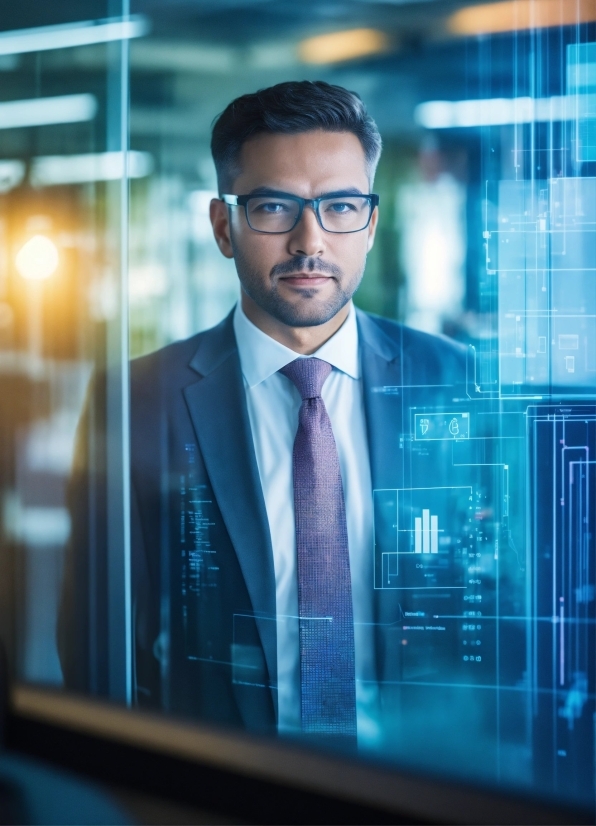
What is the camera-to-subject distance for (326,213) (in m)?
0.93

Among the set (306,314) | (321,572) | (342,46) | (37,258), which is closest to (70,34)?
(37,258)

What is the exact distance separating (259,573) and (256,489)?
4.4 inches

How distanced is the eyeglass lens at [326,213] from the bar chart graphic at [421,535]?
34 centimetres

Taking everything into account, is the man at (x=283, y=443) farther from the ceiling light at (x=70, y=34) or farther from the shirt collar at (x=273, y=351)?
the ceiling light at (x=70, y=34)

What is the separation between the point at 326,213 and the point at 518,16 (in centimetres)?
31

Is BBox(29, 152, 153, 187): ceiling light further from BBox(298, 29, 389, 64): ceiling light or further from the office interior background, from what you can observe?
BBox(298, 29, 389, 64): ceiling light

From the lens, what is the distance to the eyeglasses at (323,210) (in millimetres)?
926

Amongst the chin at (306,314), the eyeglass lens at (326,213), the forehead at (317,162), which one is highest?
the forehead at (317,162)

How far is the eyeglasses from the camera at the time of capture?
36.4 inches

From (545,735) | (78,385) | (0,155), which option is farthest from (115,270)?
(545,735)

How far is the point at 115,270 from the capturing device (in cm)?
106

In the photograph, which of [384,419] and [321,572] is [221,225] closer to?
[384,419]

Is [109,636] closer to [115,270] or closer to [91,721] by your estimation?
[91,721]

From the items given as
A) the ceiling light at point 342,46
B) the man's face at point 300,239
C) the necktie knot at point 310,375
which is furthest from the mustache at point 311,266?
the ceiling light at point 342,46
